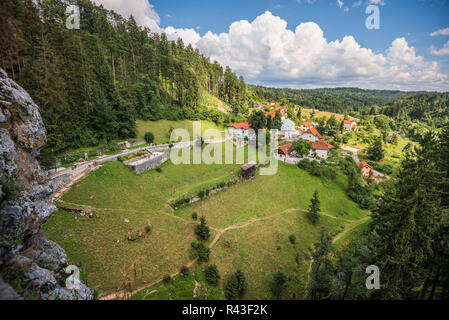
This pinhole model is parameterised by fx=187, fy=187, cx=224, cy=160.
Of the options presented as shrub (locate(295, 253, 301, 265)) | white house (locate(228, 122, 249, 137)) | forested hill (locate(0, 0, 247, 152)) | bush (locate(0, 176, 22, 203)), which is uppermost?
forested hill (locate(0, 0, 247, 152))

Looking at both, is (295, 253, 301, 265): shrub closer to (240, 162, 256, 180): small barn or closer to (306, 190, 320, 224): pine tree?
(306, 190, 320, 224): pine tree

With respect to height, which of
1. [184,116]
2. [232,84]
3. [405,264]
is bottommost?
[405,264]

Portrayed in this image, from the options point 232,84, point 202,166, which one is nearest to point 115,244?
point 202,166

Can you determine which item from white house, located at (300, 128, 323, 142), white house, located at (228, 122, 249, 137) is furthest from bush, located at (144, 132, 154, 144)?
white house, located at (300, 128, 323, 142)

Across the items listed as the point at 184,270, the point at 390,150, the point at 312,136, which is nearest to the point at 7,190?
the point at 184,270

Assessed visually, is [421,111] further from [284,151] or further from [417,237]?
[417,237]

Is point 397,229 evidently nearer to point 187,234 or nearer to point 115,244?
point 187,234
